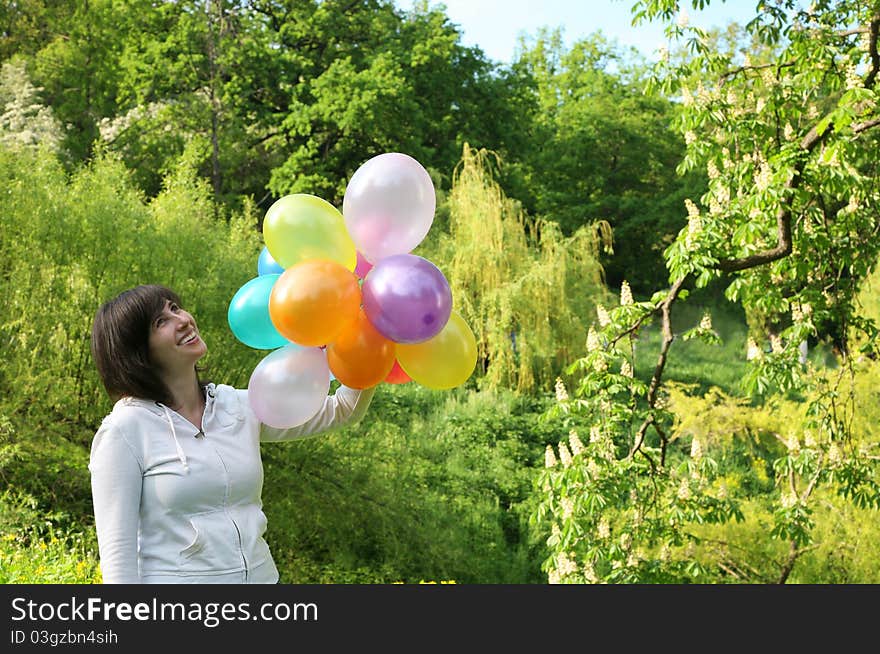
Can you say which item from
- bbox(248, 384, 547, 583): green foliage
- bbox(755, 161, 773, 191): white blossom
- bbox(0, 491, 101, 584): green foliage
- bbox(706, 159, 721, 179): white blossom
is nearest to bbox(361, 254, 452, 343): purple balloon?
bbox(755, 161, 773, 191): white blossom

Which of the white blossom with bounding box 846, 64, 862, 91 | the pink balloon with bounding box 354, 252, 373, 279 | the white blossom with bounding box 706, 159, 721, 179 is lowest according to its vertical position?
the pink balloon with bounding box 354, 252, 373, 279

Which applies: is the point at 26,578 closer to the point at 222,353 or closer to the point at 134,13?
the point at 222,353

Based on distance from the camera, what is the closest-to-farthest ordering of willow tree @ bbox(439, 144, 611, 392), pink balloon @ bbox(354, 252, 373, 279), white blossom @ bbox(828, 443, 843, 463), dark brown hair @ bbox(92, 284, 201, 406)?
1. dark brown hair @ bbox(92, 284, 201, 406)
2. pink balloon @ bbox(354, 252, 373, 279)
3. white blossom @ bbox(828, 443, 843, 463)
4. willow tree @ bbox(439, 144, 611, 392)

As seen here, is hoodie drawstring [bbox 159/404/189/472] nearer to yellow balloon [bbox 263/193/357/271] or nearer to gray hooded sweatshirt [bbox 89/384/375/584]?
gray hooded sweatshirt [bbox 89/384/375/584]

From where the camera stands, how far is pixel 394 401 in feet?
29.0

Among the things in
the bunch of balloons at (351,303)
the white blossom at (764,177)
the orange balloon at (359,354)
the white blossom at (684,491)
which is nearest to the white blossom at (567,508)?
the white blossom at (684,491)

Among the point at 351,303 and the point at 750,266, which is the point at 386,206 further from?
the point at 750,266

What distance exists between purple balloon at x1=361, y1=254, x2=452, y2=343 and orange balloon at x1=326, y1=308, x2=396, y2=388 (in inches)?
0.9

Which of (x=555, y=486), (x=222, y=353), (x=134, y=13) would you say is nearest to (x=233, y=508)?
(x=555, y=486)

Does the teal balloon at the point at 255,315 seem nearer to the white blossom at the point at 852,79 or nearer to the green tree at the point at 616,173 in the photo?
the white blossom at the point at 852,79

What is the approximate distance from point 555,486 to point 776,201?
1450 millimetres

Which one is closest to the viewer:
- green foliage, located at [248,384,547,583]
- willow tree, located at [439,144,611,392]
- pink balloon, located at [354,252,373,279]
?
pink balloon, located at [354,252,373,279]

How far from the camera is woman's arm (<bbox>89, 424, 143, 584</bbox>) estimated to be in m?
1.52

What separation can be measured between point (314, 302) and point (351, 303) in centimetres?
11
